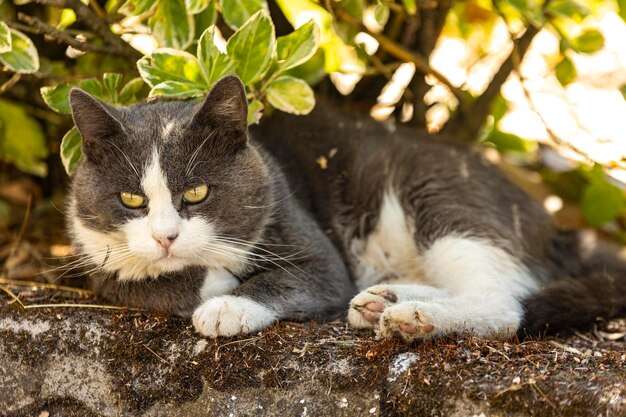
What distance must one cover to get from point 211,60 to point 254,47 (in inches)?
6.5

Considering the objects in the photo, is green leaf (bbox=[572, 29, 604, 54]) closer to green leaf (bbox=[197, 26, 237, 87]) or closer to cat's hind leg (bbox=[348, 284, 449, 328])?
cat's hind leg (bbox=[348, 284, 449, 328])

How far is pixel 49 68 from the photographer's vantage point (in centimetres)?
328

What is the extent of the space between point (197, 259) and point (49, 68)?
1293 mm

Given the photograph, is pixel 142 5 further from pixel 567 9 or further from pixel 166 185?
pixel 567 9

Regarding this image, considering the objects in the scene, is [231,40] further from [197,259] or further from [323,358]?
[323,358]

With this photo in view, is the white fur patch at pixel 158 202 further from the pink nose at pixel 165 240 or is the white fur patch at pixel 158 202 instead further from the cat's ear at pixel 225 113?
the cat's ear at pixel 225 113

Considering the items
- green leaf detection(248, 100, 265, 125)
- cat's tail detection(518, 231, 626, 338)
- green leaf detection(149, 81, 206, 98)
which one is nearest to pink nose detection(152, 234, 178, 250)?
green leaf detection(149, 81, 206, 98)

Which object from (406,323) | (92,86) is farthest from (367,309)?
(92,86)

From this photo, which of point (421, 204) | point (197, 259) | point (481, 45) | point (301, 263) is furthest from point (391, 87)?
point (197, 259)

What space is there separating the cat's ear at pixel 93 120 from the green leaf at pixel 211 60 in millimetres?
354

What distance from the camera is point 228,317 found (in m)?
2.46

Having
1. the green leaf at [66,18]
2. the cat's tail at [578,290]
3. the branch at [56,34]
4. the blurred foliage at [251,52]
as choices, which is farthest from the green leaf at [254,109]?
the cat's tail at [578,290]

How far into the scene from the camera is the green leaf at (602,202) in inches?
145

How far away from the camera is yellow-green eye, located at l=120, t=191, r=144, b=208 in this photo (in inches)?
97.5
